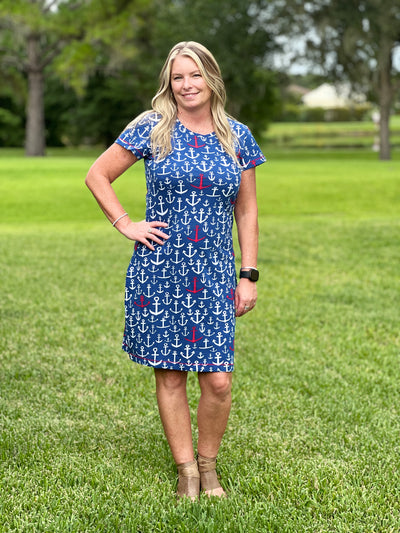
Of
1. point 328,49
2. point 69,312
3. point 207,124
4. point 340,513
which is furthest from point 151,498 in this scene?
point 328,49

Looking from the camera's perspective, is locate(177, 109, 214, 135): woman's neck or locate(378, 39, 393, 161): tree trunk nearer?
locate(177, 109, 214, 135): woman's neck

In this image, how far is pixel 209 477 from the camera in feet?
10.4

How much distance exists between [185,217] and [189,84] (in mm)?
530

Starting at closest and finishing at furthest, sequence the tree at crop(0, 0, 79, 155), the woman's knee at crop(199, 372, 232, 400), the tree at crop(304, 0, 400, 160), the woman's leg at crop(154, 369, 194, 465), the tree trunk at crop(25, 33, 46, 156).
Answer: the woman's knee at crop(199, 372, 232, 400)
the woman's leg at crop(154, 369, 194, 465)
the tree at crop(304, 0, 400, 160)
the tree at crop(0, 0, 79, 155)
the tree trunk at crop(25, 33, 46, 156)

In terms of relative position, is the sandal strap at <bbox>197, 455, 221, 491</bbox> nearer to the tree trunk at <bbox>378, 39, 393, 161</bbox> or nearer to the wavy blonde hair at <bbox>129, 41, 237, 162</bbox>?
the wavy blonde hair at <bbox>129, 41, 237, 162</bbox>

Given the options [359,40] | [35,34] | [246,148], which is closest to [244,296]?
[246,148]

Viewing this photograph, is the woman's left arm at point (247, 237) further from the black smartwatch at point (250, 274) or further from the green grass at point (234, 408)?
the green grass at point (234, 408)

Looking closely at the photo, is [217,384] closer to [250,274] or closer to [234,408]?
[250,274]

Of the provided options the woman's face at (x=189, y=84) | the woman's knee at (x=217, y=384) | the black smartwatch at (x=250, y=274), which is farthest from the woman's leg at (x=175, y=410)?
the woman's face at (x=189, y=84)

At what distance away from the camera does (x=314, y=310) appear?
684 centimetres

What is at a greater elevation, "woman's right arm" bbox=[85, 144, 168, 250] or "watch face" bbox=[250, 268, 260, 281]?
"woman's right arm" bbox=[85, 144, 168, 250]

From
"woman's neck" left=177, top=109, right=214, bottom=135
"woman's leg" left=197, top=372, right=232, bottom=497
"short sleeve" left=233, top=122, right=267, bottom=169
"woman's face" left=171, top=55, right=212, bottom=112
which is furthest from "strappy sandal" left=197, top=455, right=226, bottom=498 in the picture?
"woman's face" left=171, top=55, right=212, bottom=112

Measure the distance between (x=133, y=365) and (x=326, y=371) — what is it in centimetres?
135

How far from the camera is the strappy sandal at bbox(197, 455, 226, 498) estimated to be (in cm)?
315
